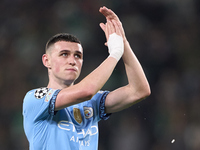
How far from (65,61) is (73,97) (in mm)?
466

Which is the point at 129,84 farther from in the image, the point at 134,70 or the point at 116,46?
the point at 116,46

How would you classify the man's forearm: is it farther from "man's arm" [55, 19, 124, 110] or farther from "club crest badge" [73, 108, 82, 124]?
"club crest badge" [73, 108, 82, 124]

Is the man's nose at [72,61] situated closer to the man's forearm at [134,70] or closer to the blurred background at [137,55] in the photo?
the man's forearm at [134,70]

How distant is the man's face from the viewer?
2.21 metres

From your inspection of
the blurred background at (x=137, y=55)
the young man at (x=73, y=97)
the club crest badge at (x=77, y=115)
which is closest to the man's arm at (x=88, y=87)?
the young man at (x=73, y=97)

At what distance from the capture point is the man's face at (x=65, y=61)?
2.21 metres

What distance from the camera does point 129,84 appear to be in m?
2.29

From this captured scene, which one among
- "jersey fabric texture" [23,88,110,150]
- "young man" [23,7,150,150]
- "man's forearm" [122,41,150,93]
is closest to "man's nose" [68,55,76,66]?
"young man" [23,7,150,150]

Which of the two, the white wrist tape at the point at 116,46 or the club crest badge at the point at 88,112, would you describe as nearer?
the white wrist tape at the point at 116,46

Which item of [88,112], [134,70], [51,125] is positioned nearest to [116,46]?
[134,70]

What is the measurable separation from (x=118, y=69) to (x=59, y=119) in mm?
2738
